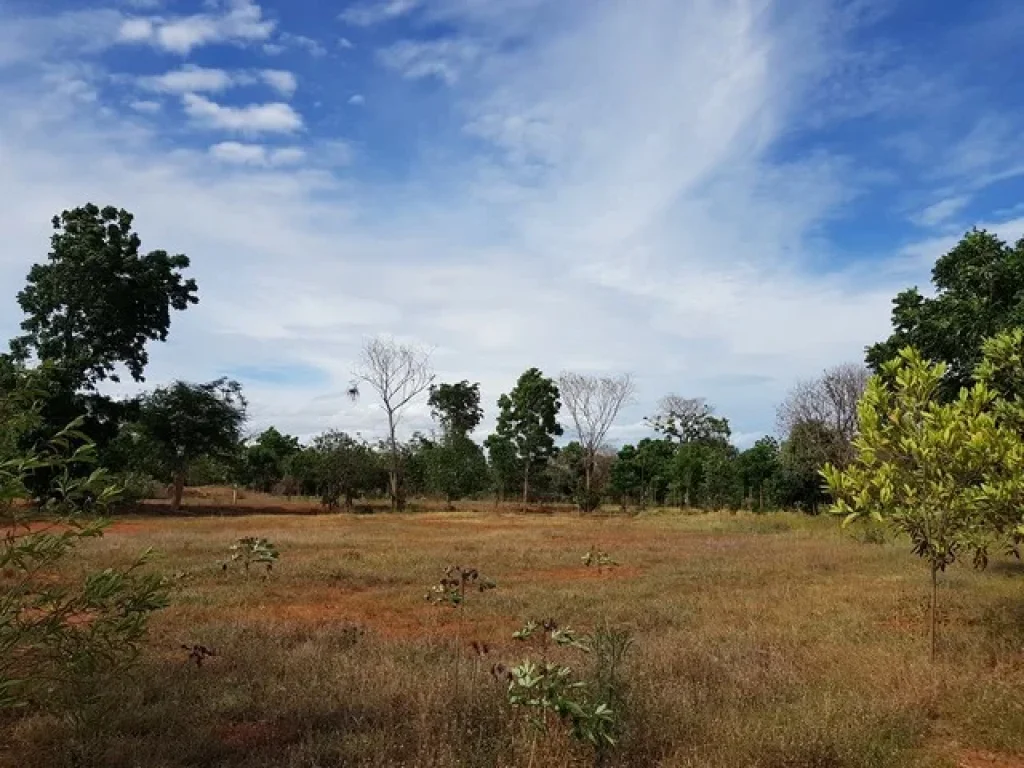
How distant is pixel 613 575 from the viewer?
17.2m

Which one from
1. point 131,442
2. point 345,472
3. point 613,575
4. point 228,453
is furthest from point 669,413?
point 613,575

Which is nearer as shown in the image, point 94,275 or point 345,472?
point 94,275

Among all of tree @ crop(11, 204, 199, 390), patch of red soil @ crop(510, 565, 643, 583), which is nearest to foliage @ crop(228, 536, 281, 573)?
patch of red soil @ crop(510, 565, 643, 583)

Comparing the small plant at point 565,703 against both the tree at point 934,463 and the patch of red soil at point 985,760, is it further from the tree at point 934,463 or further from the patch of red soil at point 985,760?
the tree at point 934,463

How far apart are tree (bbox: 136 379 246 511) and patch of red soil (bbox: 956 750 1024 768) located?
145 feet

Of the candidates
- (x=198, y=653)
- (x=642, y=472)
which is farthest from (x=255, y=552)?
(x=642, y=472)

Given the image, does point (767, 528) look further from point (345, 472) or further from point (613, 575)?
point (345, 472)

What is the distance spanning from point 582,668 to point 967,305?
12834 mm

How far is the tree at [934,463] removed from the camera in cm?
730

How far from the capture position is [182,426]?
44.9 metres

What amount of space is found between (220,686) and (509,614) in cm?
561

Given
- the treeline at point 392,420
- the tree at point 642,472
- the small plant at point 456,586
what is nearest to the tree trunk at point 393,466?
the treeline at point 392,420

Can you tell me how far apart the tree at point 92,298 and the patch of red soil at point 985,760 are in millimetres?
38103

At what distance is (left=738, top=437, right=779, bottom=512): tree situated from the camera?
175 ft
